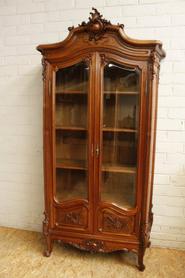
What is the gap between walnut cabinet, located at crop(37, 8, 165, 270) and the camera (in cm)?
175

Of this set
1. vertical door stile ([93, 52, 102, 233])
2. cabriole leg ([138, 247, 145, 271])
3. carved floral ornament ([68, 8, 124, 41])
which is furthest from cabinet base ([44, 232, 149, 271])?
carved floral ornament ([68, 8, 124, 41])

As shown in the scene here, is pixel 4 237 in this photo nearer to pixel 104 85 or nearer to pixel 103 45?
pixel 104 85

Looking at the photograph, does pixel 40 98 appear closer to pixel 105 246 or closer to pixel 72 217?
pixel 72 217

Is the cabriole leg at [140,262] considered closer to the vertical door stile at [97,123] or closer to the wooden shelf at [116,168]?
the vertical door stile at [97,123]

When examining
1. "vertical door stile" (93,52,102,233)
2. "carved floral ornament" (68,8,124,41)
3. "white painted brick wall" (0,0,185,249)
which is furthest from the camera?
"white painted brick wall" (0,0,185,249)

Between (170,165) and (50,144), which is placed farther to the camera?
(170,165)

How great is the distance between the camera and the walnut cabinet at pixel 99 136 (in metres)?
1.75

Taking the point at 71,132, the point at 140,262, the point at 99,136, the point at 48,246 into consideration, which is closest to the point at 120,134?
the point at 99,136

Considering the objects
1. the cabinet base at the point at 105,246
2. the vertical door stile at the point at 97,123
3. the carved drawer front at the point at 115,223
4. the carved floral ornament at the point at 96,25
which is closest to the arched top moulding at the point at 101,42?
the carved floral ornament at the point at 96,25

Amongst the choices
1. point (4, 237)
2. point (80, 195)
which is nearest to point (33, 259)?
point (4, 237)

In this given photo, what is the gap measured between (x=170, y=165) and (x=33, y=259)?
4.60 feet

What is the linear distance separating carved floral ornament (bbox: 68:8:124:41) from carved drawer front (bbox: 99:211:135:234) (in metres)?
1.30

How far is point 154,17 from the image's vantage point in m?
2.04

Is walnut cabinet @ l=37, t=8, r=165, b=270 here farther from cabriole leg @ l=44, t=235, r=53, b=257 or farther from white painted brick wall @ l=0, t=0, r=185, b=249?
white painted brick wall @ l=0, t=0, r=185, b=249
